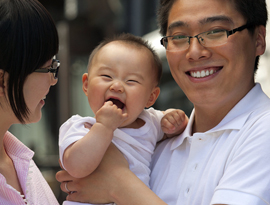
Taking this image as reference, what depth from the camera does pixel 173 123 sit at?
6.10 ft

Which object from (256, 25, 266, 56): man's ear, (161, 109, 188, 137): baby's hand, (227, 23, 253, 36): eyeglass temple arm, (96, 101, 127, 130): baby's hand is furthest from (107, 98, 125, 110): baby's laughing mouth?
(256, 25, 266, 56): man's ear

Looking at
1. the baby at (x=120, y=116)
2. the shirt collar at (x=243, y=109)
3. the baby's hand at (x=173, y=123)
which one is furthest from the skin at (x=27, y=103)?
the shirt collar at (x=243, y=109)

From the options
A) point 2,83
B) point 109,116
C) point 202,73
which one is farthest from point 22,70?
point 202,73

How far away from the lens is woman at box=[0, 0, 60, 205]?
1384mm

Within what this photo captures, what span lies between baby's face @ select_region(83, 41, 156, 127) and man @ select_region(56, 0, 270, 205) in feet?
0.58

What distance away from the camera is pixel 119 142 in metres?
1.75

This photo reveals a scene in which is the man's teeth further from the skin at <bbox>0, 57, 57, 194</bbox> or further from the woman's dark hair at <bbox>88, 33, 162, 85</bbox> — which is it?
the skin at <bbox>0, 57, 57, 194</bbox>

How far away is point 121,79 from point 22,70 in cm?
52

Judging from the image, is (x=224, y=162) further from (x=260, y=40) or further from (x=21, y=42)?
(x=21, y=42)

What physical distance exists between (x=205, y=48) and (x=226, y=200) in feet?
2.29

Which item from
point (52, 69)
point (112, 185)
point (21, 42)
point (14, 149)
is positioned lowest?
point (112, 185)

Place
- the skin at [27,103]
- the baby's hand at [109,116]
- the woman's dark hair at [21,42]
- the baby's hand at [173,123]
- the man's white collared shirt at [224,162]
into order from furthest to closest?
the baby's hand at [173,123] → the baby's hand at [109,116] → the skin at [27,103] → the woman's dark hair at [21,42] → the man's white collared shirt at [224,162]

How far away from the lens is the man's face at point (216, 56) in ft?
5.18

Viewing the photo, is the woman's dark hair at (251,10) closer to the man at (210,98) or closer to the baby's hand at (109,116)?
the man at (210,98)
